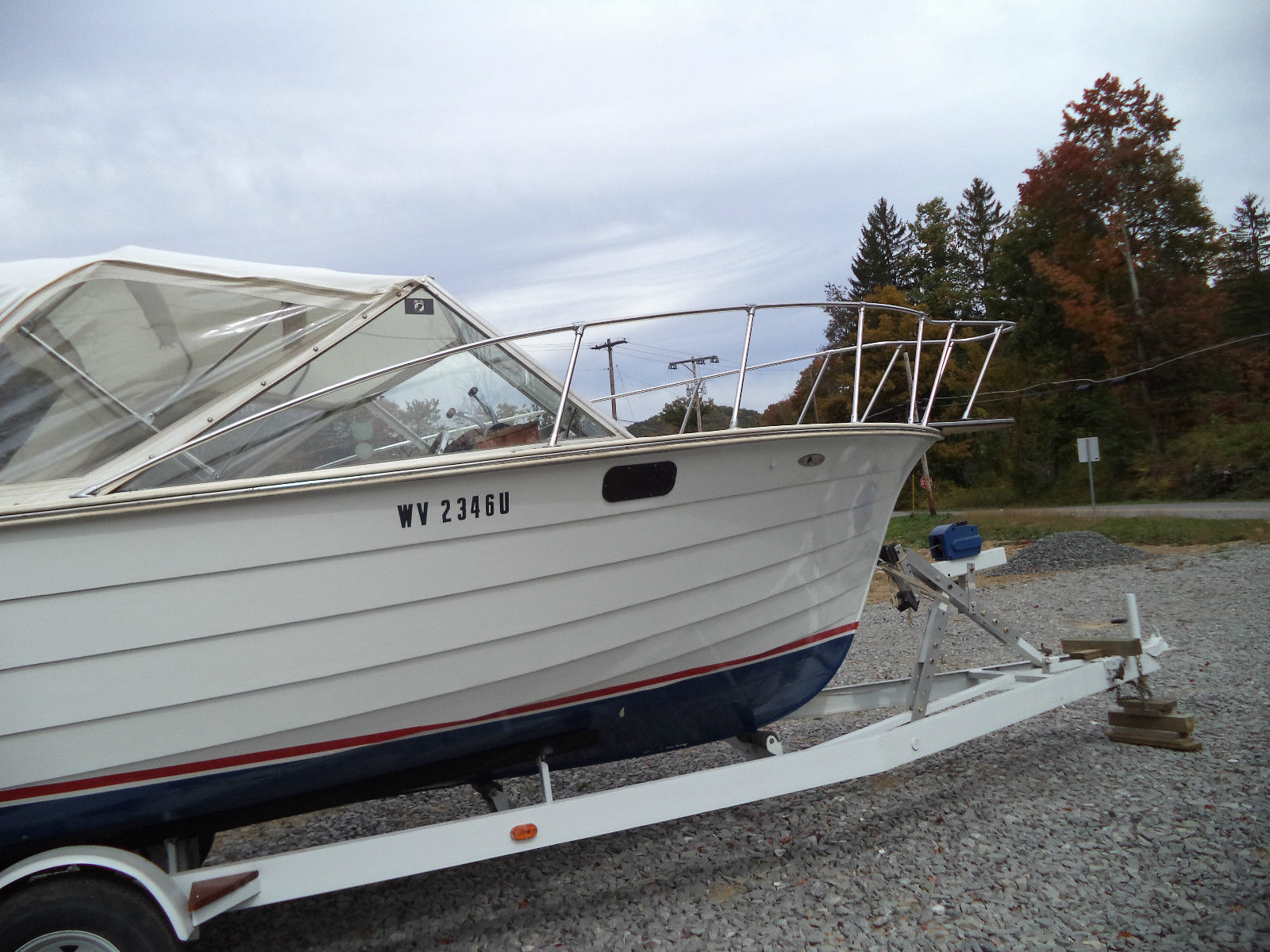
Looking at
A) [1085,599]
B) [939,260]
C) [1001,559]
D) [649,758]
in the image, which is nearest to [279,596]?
[649,758]

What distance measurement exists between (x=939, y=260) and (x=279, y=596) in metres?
49.1

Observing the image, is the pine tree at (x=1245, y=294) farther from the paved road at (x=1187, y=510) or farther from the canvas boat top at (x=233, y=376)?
the canvas boat top at (x=233, y=376)

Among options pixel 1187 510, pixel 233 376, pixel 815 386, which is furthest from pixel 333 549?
pixel 1187 510

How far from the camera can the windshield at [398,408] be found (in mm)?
2879

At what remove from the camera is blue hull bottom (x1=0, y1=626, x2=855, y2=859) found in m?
2.65

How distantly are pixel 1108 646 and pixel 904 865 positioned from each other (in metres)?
1.80

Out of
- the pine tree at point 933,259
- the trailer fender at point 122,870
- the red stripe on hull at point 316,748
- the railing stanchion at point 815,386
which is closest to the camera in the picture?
the trailer fender at point 122,870

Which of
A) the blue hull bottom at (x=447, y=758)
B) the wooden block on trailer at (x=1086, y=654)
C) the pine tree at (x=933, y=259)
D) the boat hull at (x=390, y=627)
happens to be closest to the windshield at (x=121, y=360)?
the boat hull at (x=390, y=627)

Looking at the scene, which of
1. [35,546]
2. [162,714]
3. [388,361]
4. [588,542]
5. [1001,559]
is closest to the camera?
[35,546]

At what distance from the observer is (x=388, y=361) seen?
3.19 m

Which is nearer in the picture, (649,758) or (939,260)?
Answer: (649,758)

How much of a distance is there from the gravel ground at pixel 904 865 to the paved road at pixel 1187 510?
48.4ft

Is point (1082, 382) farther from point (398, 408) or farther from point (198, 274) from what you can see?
point (198, 274)

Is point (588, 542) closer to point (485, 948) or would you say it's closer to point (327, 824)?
point (485, 948)
